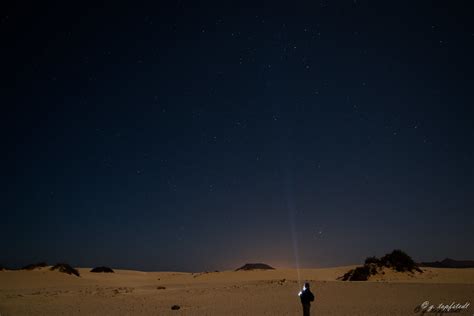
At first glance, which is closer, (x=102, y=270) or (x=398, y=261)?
(x=398, y=261)

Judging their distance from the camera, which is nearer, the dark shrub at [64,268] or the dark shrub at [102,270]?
the dark shrub at [64,268]

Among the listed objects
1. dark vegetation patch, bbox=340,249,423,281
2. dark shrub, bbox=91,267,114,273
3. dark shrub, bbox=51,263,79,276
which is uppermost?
dark shrub, bbox=91,267,114,273

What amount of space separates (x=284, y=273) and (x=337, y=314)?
1358 inches

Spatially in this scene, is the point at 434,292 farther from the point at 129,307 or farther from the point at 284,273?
the point at 284,273

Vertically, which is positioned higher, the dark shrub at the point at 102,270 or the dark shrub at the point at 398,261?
the dark shrub at the point at 102,270

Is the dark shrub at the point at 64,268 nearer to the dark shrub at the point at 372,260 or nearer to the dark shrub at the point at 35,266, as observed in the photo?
the dark shrub at the point at 35,266

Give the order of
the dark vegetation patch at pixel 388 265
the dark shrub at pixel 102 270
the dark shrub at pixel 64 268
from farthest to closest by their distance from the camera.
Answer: the dark shrub at pixel 102 270 < the dark shrub at pixel 64 268 < the dark vegetation patch at pixel 388 265

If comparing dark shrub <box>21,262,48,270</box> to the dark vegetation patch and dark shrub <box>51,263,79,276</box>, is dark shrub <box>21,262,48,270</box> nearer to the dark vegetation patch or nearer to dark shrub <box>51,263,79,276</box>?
dark shrub <box>51,263,79,276</box>

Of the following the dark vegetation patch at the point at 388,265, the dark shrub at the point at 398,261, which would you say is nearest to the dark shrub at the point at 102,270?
the dark vegetation patch at the point at 388,265

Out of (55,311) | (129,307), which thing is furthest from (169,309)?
(55,311)

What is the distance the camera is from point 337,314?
17.2m

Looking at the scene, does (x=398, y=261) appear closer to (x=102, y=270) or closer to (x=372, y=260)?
(x=372, y=260)

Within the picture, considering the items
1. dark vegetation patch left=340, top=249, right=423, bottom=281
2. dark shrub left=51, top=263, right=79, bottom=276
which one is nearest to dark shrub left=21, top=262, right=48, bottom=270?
dark shrub left=51, top=263, right=79, bottom=276

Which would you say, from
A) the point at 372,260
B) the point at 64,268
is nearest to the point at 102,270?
the point at 64,268
